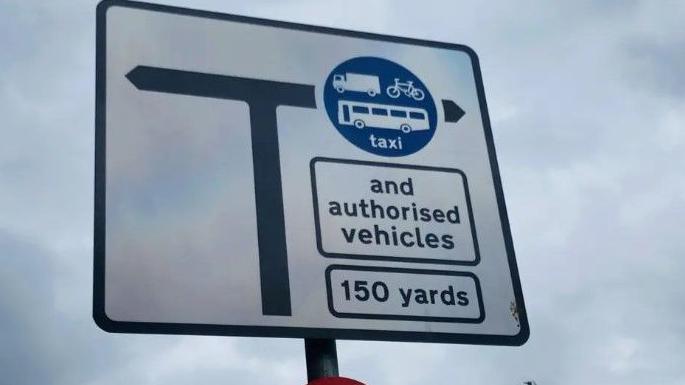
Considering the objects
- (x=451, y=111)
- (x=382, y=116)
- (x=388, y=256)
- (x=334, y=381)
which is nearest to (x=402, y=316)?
(x=388, y=256)

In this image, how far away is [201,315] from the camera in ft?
8.33

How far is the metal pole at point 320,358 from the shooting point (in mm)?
2559

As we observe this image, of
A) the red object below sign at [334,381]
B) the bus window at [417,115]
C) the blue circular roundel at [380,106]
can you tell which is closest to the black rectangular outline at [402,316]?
the red object below sign at [334,381]

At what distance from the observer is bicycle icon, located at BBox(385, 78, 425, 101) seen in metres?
3.24

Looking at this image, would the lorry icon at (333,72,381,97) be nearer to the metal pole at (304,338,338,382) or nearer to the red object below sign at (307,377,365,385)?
the metal pole at (304,338,338,382)

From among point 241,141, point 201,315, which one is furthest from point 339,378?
point 241,141

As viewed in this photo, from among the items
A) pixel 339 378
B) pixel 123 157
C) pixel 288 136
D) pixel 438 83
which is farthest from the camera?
pixel 438 83

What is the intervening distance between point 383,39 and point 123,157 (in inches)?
44.4

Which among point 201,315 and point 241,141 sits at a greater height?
point 241,141

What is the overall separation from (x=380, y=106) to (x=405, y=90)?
0.45 ft

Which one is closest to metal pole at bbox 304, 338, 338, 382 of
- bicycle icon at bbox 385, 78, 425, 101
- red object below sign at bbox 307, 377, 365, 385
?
red object below sign at bbox 307, 377, 365, 385

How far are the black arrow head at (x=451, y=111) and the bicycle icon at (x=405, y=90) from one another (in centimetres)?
9

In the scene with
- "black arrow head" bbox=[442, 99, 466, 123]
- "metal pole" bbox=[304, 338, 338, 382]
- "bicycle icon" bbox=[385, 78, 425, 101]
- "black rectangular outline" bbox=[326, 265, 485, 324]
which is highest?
"bicycle icon" bbox=[385, 78, 425, 101]

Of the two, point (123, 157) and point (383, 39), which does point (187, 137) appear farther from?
point (383, 39)
